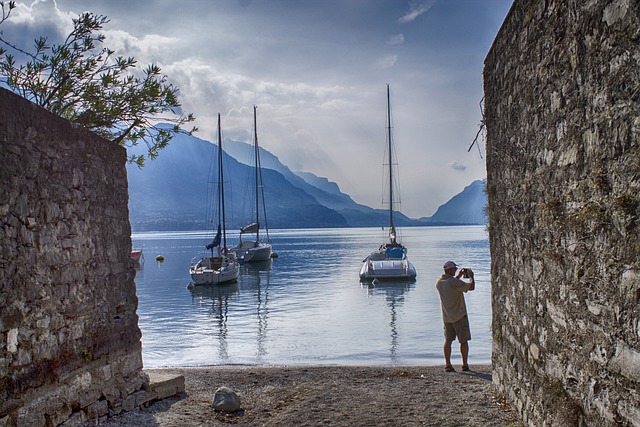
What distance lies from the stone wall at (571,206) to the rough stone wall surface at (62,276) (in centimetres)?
441

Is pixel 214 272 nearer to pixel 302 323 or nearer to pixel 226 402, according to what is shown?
pixel 302 323

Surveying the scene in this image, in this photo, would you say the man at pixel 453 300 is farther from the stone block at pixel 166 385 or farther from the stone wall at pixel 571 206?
the stone block at pixel 166 385

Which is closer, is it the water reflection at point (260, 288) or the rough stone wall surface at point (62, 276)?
the rough stone wall surface at point (62, 276)

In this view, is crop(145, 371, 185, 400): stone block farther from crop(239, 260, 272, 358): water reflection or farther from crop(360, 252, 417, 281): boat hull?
crop(360, 252, 417, 281): boat hull

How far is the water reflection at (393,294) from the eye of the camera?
1789 cm

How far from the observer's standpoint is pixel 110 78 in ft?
27.5

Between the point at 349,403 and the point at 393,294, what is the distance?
2301cm

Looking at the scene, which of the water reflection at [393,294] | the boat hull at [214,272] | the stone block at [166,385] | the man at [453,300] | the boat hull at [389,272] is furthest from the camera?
the boat hull at [389,272]

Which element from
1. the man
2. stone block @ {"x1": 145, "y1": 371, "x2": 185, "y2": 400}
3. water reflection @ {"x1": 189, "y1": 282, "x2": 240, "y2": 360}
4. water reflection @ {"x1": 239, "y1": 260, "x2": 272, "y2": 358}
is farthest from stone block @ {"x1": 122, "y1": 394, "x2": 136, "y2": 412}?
water reflection @ {"x1": 239, "y1": 260, "x2": 272, "y2": 358}

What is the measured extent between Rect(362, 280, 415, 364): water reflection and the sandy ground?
6418mm

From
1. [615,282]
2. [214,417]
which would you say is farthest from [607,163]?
[214,417]

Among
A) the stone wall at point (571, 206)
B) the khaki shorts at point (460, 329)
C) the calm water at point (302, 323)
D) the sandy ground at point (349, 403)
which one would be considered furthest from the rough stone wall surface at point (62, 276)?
the calm water at point (302, 323)

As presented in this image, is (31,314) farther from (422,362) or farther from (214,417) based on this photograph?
(422,362)

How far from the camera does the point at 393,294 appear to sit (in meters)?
30.0
